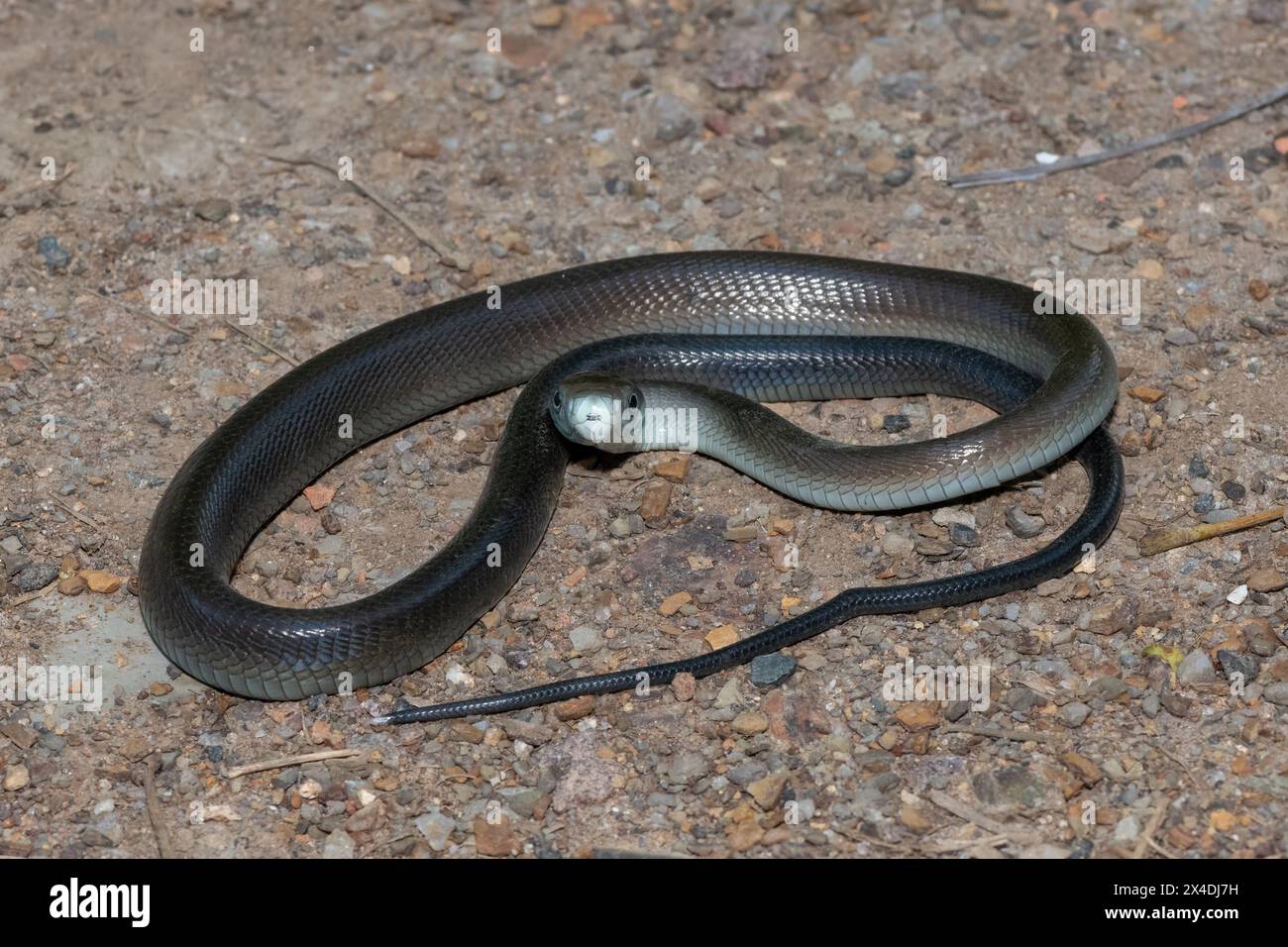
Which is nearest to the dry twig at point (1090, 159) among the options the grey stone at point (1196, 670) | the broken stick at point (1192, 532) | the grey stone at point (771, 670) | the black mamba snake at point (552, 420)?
the black mamba snake at point (552, 420)

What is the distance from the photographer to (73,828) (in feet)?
22.3

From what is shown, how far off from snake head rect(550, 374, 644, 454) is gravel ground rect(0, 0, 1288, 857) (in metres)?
0.39

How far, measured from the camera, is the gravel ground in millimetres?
6809

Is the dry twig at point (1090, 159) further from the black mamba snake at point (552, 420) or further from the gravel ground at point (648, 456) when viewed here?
the black mamba snake at point (552, 420)

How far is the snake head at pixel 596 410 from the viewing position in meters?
8.40

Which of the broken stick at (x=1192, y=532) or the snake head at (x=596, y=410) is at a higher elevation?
the snake head at (x=596, y=410)

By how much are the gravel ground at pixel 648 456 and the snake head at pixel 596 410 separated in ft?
1.29

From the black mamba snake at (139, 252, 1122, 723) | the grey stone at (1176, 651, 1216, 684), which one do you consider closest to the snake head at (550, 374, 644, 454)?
the black mamba snake at (139, 252, 1122, 723)

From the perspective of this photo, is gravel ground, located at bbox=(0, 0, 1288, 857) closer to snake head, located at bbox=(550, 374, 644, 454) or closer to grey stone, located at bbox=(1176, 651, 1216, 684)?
grey stone, located at bbox=(1176, 651, 1216, 684)

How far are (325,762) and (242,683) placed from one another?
0.67m

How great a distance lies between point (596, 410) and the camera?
8.38 metres
